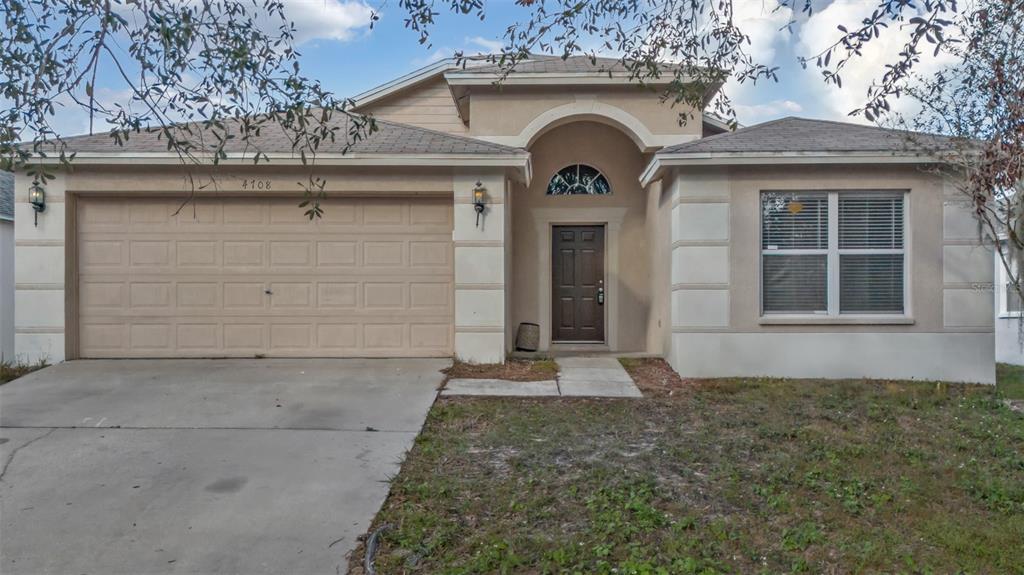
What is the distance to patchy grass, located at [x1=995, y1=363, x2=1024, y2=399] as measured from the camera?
26.8ft

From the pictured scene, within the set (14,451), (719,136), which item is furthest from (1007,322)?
(14,451)

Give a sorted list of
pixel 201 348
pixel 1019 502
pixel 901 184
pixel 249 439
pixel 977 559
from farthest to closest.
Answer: pixel 201 348
pixel 901 184
pixel 249 439
pixel 1019 502
pixel 977 559

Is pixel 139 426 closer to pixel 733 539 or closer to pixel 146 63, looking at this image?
pixel 146 63

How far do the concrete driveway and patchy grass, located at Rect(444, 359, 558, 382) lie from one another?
17.6 inches

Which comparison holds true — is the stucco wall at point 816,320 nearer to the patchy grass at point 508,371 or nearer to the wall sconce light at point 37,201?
the patchy grass at point 508,371

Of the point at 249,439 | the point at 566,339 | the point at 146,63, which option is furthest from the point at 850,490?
the point at 566,339

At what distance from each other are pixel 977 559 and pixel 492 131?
8556 mm

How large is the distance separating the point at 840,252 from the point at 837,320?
0.88 meters

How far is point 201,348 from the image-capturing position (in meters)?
9.05

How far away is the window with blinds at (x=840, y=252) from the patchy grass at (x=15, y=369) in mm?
9499

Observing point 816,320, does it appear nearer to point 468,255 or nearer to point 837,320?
point 837,320

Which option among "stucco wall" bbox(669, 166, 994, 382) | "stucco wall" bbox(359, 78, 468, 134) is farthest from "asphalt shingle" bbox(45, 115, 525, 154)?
"stucco wall" bbox(669, 166, 994, 382)

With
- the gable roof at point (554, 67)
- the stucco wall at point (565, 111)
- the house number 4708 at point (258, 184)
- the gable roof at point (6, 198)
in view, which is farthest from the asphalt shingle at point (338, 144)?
the gable roof at point (6, 198)

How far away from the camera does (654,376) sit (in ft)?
28.4
